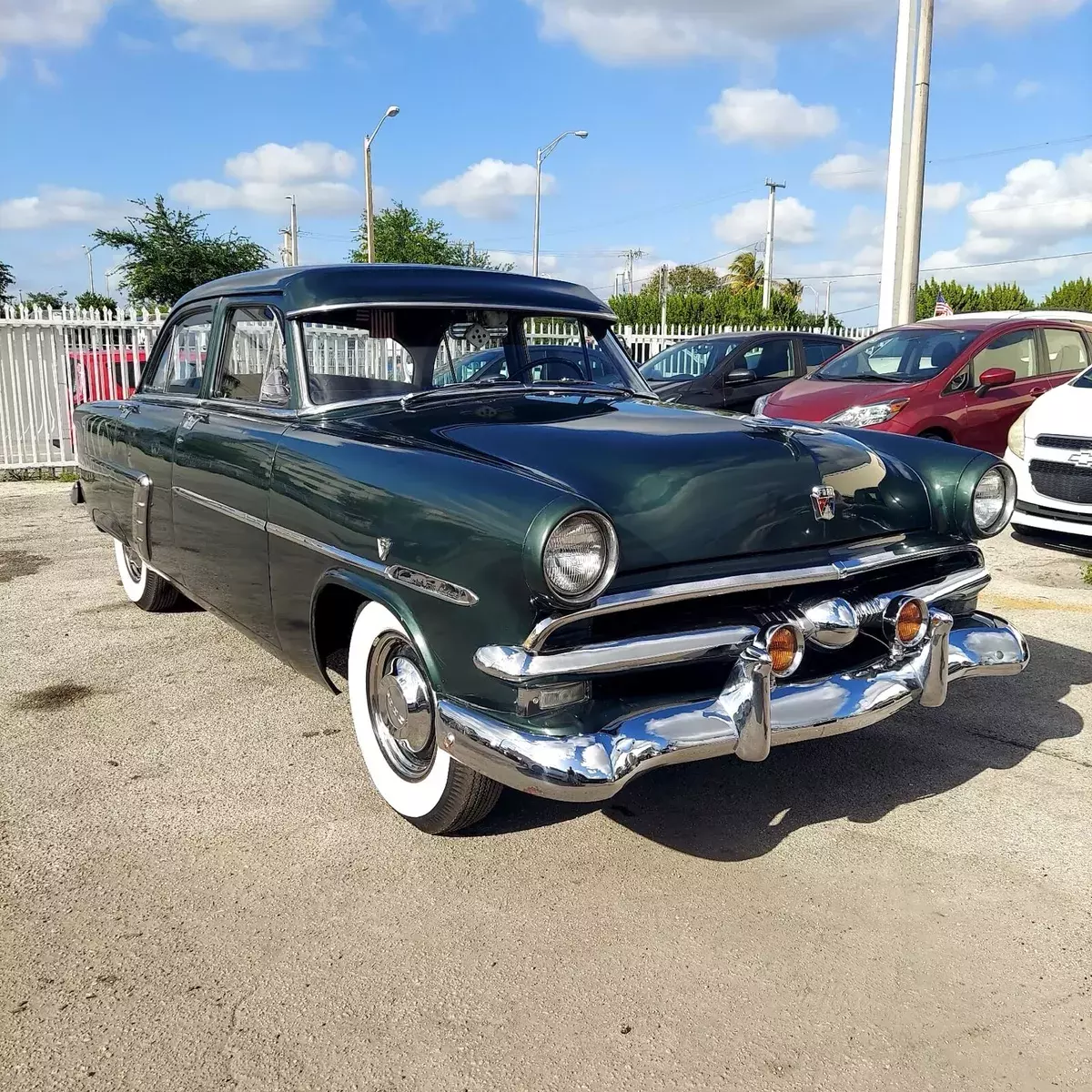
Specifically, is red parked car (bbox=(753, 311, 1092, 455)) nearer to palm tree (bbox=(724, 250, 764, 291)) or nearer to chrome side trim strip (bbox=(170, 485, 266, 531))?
chrome side trim strip (bbox=(170, 485, 266, 531))

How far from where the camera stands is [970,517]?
11.0 ft

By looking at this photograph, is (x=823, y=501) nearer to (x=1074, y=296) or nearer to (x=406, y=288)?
(x=406, y=288)

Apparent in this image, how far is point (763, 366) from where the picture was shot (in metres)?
11.3

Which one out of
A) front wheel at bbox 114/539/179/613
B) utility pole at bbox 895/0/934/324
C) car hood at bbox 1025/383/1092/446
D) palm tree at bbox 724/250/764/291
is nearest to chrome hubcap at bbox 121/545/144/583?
front wheel at bbox 114/539/179/613

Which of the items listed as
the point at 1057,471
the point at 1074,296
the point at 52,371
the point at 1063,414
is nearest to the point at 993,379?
the point at 1063,414

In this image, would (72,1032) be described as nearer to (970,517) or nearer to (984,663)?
(984,663)

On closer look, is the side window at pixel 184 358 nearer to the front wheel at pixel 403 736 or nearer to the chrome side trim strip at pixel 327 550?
the chrome side trim strip at pixel 327 550

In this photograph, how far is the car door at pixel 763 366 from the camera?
1111 cm

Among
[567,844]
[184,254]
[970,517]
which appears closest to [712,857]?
[567,844]

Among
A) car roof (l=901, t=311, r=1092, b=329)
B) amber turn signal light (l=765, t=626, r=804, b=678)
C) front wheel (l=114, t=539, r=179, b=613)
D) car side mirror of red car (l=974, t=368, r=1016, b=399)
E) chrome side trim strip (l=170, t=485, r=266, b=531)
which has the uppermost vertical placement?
car roof (l=901, t=311, r=1092, b=329)

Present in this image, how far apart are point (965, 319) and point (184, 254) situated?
2365 centimetres

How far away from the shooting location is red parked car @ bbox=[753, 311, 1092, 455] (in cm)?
809

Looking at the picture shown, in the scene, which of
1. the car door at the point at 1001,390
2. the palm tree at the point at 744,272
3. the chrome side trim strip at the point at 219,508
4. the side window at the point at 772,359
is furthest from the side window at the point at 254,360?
the palm tree at the point at 744,272

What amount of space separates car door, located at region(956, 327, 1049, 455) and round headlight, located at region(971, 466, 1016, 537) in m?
5.06
